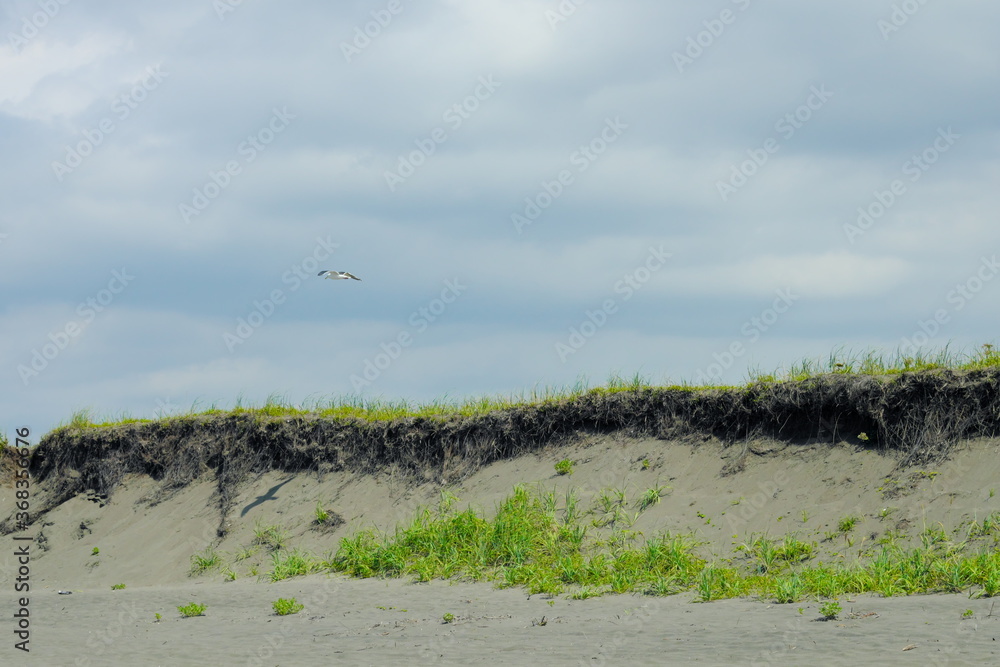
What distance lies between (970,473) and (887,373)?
190 centimetres

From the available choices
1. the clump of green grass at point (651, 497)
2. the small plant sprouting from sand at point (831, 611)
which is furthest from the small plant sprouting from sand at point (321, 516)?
the small plant sprouting from sand at point (831, 611)

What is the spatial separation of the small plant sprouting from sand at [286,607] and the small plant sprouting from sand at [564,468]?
17.0ft

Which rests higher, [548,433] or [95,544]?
[548,433]

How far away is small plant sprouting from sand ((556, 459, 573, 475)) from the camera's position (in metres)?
16.0

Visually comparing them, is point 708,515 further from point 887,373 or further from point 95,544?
point 95,544

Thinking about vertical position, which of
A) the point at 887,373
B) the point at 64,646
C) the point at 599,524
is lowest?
the point at 64,646

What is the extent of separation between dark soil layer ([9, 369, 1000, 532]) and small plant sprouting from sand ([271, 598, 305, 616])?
189 inches

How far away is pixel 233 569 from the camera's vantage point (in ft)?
54.2

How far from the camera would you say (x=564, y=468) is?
52.6ft

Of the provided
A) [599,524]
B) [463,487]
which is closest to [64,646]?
[463,487]

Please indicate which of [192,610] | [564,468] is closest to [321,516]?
[192,610]

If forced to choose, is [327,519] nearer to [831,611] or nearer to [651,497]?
[651,497]

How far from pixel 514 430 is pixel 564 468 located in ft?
4.83

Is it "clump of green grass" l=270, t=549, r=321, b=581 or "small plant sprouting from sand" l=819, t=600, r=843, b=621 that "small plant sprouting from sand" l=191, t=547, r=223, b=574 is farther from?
"small plant sprouting from sand" l=819, t=600, r=843, b=621
